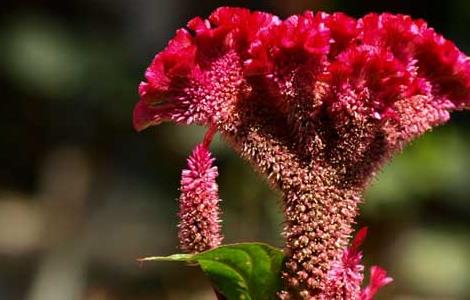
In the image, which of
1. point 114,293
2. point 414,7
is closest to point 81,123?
point 114,293

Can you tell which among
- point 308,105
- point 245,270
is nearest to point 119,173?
point 245,270

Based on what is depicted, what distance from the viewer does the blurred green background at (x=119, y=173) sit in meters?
6.26

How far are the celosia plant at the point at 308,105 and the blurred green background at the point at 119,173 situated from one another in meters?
4.21

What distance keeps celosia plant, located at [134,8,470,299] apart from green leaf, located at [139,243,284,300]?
23 mm

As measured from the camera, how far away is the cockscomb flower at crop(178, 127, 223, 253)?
1411mm

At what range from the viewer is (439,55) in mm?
1409

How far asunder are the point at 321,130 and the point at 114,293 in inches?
222

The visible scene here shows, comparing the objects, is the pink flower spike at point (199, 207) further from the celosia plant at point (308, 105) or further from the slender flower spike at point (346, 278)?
the slender flower spike at point (346, 278)

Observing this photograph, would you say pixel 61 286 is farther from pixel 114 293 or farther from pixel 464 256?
Answer: pixel 464 256

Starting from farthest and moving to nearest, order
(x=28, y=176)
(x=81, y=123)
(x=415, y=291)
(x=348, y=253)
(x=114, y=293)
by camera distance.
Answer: (x=28, y=176), (x=81, y=123), (x=114, y=293), (x=415, y=291), (x=348, y=253)

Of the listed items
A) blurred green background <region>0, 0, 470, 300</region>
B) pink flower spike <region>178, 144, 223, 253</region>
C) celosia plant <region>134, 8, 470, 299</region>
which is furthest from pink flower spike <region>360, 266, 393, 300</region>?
blurred green background <region>0, 0, 470, 300</region>

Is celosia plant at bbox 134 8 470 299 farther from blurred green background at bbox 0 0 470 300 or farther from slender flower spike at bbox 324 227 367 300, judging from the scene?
blurred green background at bbox 0 0 470 300

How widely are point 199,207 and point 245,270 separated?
110 mm

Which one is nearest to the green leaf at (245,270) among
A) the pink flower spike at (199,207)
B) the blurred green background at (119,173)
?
the pink flower spike at (199,207)
